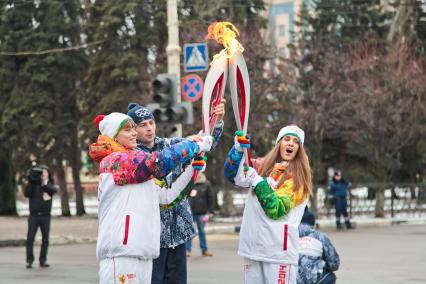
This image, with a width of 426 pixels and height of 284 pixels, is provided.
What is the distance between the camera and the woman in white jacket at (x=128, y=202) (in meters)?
6.51

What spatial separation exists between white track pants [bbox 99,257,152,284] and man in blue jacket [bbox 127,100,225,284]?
0.91 meters

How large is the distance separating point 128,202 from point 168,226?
113 cm

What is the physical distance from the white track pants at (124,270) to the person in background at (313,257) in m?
2.38

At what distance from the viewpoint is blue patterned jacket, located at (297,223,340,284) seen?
28.6ft

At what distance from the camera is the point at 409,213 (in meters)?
34.1

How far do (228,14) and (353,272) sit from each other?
72.1ft

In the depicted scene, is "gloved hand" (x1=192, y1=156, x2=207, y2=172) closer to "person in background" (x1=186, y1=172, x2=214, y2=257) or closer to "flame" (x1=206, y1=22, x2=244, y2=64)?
"flame" (x1=206, y1=22, x2=244, y2=64)

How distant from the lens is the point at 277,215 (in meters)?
7.20

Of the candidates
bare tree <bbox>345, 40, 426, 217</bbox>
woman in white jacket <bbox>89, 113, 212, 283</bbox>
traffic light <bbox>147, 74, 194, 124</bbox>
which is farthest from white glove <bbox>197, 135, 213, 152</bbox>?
bare tree <bbox>345, 40, 426, 217</bbox>

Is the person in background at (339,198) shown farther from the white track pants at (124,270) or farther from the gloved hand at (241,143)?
the white track pants at (124,270)

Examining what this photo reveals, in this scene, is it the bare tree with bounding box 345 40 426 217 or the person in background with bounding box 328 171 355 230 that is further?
the bare tree with bounding box 345 40 426 217

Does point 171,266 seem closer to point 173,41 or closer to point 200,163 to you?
point 200,163

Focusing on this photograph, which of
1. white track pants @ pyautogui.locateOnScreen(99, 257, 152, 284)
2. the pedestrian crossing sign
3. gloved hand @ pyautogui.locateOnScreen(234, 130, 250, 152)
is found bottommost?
white track pants @ pyautogui.locateOnScreen(99, 257, 152, 284)

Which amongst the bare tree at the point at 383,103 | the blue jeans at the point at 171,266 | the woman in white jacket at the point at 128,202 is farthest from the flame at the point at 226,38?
the bare tree at the point at 383,103
